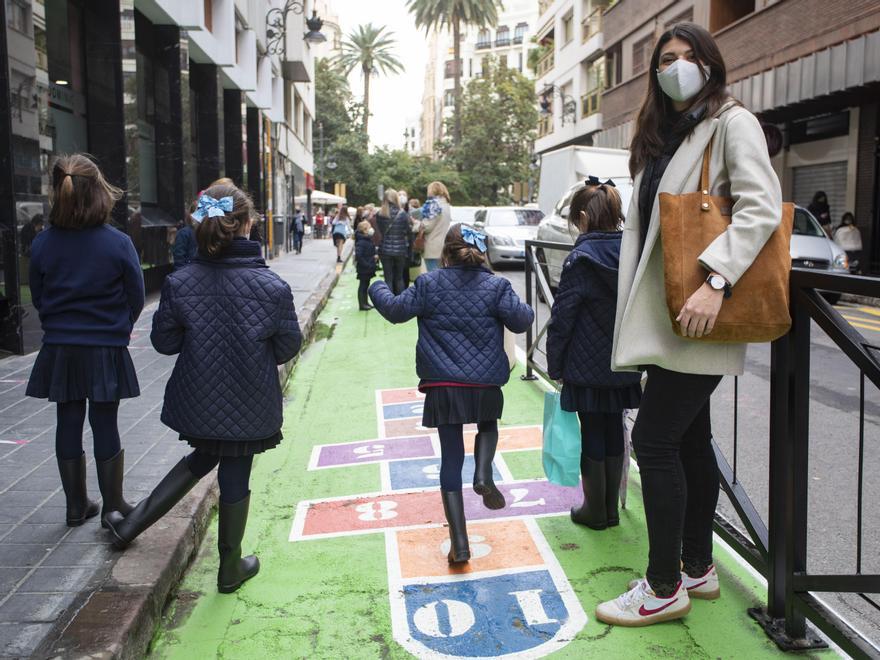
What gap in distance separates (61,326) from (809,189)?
2122 cm

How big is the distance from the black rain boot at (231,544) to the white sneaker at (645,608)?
151cm

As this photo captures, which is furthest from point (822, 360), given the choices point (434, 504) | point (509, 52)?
point (509, 52)

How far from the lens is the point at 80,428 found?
4.07 meters

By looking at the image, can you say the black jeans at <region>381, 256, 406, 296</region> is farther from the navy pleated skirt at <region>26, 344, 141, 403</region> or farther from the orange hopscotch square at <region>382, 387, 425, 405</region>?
the navy pleated skirt at <region>26, 344, 141, 403</region>

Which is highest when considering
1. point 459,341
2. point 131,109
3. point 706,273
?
point 131,109

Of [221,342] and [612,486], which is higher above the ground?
[221,342]

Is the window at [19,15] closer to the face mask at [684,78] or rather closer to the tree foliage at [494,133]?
the face mask at [684,78]

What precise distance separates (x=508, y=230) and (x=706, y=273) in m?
18.8

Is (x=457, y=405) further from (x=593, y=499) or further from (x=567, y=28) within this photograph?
(x=567, y=28)

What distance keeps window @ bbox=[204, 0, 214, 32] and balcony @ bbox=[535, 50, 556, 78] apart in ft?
91.1

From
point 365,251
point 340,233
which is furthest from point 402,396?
point 340,233

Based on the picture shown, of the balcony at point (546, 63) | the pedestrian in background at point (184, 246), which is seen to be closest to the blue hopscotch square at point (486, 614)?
the pedestrian in background at point (184, 246)

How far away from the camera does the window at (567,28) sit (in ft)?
132

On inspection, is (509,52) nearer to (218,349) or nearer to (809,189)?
(809,189)
